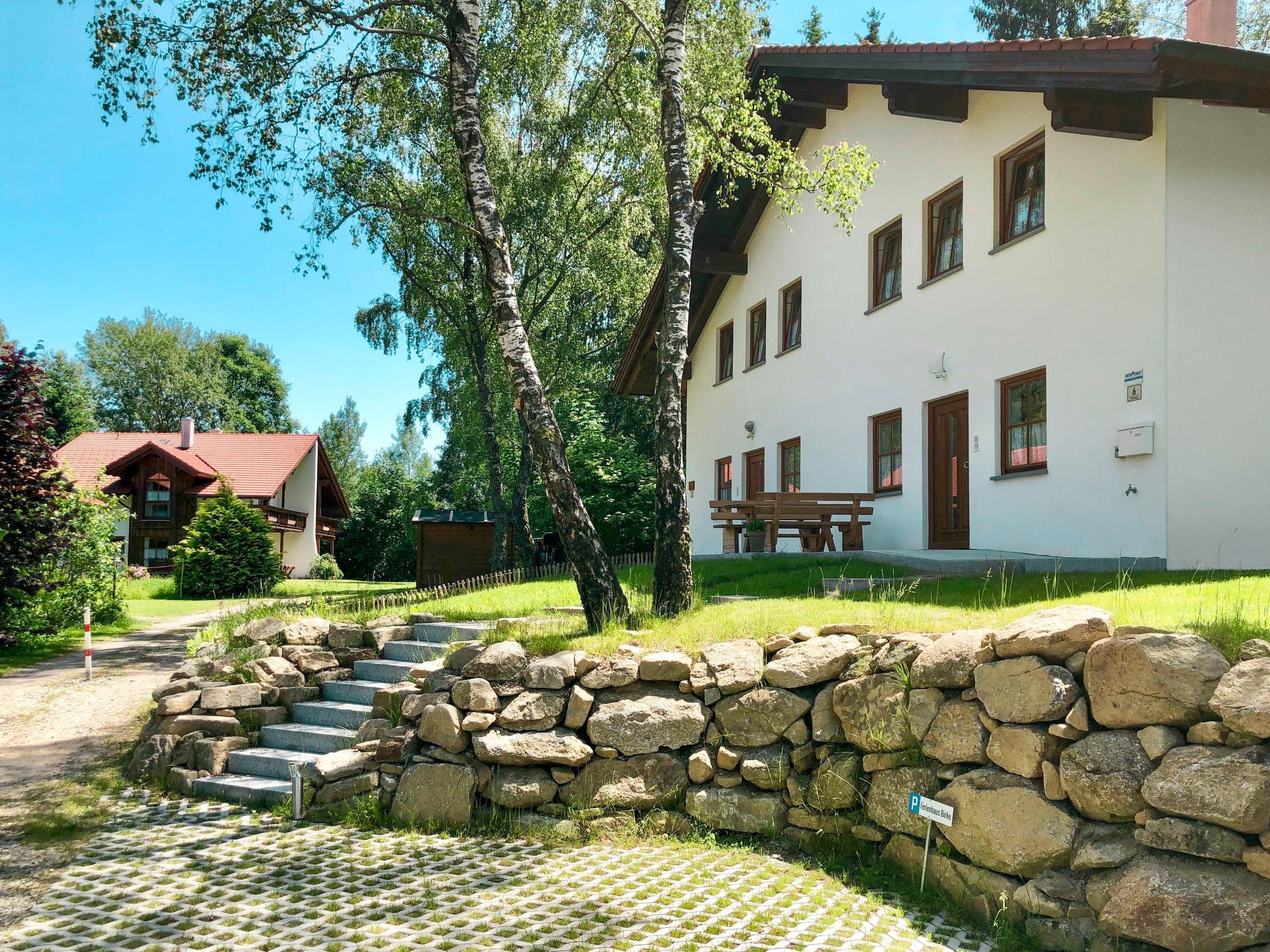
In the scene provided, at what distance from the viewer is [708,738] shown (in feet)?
21.6

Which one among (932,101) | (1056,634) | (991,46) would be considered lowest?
(1056,634)

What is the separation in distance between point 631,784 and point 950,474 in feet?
26.8

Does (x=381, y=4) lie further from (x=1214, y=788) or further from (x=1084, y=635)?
(x=1214, y=788)

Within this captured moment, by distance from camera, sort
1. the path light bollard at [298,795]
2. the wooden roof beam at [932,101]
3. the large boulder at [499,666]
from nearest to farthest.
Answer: the path light bollard at [298,795], the large boulder at [499,666], the wooden roof beam at [932,101]

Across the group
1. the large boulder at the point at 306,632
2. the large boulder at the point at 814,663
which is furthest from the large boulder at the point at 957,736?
the large boulder at the point at 306,632

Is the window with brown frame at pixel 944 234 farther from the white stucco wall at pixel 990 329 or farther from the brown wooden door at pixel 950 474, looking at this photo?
the brown wooden door at pixel 950 474

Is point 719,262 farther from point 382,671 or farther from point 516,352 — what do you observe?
point 382,671

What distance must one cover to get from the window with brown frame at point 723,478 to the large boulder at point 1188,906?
52.9 ft

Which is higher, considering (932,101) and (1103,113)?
(932,101)

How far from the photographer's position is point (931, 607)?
7.76 m

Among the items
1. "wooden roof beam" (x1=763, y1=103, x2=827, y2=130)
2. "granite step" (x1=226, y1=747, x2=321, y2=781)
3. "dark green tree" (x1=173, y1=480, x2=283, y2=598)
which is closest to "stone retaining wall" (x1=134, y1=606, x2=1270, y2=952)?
Result: "granite step" (x1=226, y1=747, x2=321, y2=781)

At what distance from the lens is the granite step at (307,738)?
7742 millimetres

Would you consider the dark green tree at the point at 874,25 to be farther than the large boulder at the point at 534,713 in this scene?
Yes

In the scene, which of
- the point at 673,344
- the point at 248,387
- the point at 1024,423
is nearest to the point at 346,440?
the point at 248,387
